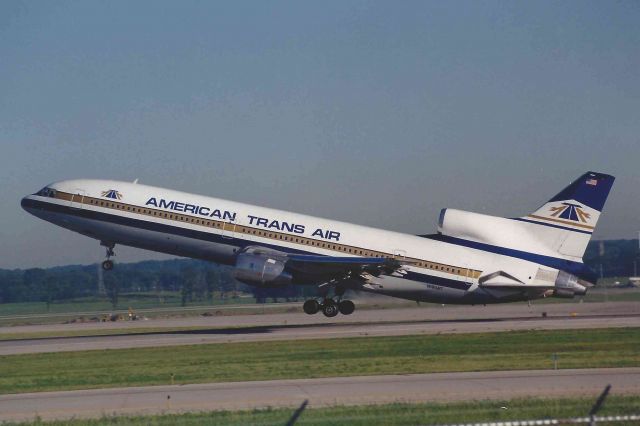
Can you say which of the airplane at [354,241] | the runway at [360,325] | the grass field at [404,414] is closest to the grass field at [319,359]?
the runway at [360,325]

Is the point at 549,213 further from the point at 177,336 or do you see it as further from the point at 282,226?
the point at 177,336

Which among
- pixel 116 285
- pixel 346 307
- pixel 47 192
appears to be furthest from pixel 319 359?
pixel 116 285

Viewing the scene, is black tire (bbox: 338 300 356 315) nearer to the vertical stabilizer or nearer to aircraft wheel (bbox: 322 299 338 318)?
aircraft wheel (bbox: 322 299 338 318)

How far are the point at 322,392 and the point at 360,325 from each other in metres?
24.8

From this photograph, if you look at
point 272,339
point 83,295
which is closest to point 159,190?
point 272,339

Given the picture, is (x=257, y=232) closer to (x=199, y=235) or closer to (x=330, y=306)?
(x=199, y=235)

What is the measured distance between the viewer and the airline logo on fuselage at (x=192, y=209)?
157 ft

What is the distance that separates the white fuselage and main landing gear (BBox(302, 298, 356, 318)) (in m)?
2.25

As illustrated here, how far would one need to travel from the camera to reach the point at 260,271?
4534 centimetres

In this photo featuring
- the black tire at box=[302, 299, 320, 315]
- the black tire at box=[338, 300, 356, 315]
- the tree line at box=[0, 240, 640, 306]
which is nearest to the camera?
the black tire at box=[302, 299, 320, 315]

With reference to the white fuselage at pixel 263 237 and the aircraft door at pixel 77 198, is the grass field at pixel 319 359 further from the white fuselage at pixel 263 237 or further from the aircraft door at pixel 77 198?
the aircraft door at pixel 77 198

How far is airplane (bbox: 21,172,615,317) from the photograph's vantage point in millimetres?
47781

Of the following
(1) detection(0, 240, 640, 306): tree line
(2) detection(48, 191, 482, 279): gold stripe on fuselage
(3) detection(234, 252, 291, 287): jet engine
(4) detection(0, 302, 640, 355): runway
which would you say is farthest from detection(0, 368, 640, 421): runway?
(1) detection(0, 240, 640, 306): tree line

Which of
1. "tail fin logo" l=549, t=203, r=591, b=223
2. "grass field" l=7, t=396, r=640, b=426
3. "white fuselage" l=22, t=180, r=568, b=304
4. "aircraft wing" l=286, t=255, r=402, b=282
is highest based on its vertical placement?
"tail fin logo" l=549, t=203, r=591, b=223
